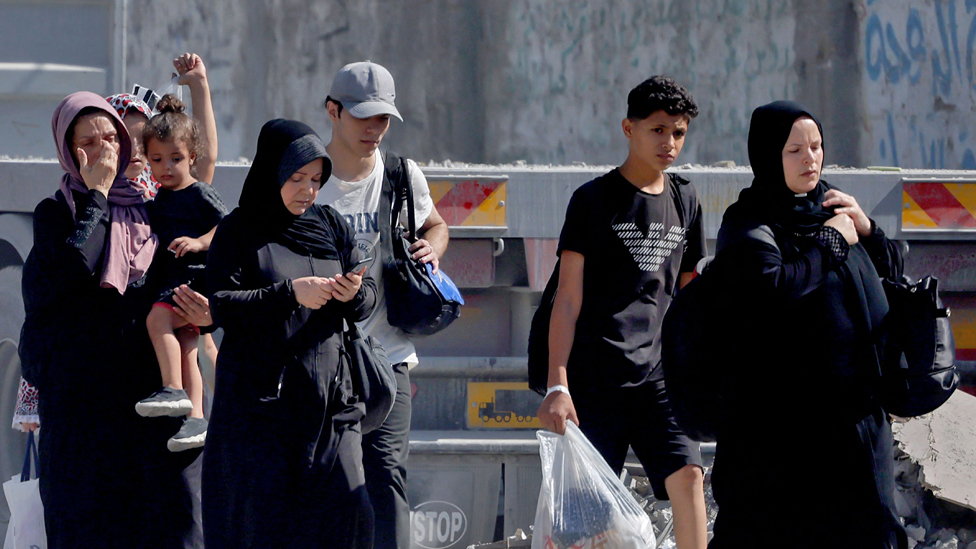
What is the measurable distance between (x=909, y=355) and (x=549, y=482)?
3.52 feet

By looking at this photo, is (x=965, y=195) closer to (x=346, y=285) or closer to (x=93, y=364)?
(x=346, y=285)

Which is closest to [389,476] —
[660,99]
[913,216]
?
[660,99]

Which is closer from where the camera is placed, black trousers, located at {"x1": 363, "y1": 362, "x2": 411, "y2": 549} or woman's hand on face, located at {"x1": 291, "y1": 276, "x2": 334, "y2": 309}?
woman's hand on face, located at {"x1": 291, "y1": 276, "x2": 334, "y2": 309}

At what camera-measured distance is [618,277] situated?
3227 millimetres

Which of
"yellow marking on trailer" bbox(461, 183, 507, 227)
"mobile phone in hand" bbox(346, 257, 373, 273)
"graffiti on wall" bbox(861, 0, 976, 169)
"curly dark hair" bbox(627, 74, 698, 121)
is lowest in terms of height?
"mobile phone in hand" bbox(346, 257, 373, 273)

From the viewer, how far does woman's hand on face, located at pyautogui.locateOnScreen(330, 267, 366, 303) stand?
275 centimetres

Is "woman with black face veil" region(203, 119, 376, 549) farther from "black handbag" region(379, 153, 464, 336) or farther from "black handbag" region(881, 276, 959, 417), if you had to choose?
"black handbag" region(881, 276, 959, 417)

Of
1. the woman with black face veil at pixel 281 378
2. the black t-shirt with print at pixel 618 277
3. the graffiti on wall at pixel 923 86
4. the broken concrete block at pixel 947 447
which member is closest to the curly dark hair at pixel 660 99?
the black t-shirt with print at pixel 618 277

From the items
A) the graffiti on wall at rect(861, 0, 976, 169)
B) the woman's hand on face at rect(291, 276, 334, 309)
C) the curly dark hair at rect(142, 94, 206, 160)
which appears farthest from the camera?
the graffiti on wall at rect(861, 0, 976, 169)

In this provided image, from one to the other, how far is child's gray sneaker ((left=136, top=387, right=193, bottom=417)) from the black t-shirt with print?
43.5 inches

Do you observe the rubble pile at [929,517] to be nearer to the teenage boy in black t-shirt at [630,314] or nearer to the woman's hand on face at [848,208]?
the teenage boy in black t-shirt at [630,314]

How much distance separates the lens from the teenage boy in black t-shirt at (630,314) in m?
A: 3.18

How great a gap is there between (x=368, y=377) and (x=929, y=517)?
2.18 meters

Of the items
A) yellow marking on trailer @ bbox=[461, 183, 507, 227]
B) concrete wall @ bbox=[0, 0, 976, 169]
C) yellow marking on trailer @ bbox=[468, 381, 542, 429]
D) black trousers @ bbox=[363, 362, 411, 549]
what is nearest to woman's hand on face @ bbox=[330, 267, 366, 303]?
black trousers @ bbox=[363, 362, 411, 549]
